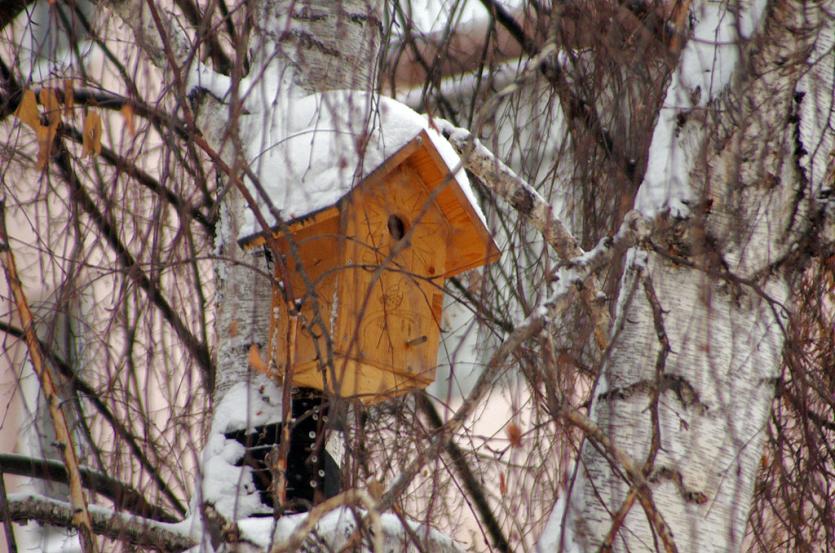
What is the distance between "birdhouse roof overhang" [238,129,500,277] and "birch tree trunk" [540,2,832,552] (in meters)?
0.59

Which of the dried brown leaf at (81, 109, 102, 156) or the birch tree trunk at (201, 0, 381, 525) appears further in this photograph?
the birch tree trunk at (201, 0, 381, 525)

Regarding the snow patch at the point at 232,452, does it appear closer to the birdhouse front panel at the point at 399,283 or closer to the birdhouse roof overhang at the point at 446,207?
the birdhouse front panel at the point at 399,283

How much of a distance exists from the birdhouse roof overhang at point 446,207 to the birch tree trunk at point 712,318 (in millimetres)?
585

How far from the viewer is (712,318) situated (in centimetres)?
187

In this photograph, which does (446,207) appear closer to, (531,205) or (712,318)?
(531,205)

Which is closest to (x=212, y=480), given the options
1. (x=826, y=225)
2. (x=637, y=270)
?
(x=637, y=270)

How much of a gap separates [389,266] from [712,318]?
0.69 meters

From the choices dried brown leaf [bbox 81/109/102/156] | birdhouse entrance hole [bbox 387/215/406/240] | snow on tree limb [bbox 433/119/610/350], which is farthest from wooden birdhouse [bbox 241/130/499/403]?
dried brown leaf [bbox 81/109/102/156]

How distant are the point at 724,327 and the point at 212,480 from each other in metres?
0.96

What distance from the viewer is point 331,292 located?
2410 millimetres

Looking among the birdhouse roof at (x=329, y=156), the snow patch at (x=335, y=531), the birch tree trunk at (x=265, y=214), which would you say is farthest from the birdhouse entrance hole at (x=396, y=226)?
the snow patch at (x=335, y=531)

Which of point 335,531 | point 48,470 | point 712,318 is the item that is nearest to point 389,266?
point 335,531

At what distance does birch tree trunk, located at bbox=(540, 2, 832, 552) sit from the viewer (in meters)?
1.76

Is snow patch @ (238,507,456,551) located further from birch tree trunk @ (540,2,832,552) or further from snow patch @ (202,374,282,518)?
birch tree trunk @ (540,2,832,552)
